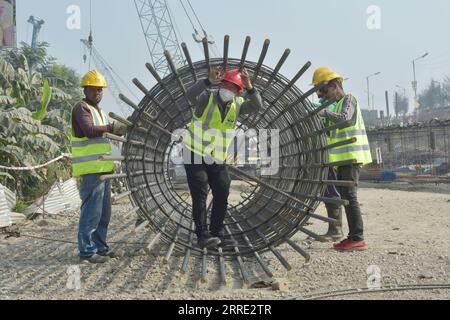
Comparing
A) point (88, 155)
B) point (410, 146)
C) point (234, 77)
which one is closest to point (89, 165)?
point (88, 155)

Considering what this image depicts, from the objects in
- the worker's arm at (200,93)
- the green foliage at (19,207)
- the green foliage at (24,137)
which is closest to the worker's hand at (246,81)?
the worker's arm at (200,93)

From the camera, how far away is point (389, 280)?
3.57 meters

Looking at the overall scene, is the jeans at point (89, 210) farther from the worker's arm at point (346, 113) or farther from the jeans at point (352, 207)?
the jeans at point (352, 207)

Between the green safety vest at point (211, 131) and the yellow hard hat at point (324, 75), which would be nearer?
the green safety vest at point (211, 131)

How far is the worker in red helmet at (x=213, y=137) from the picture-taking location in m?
3.90

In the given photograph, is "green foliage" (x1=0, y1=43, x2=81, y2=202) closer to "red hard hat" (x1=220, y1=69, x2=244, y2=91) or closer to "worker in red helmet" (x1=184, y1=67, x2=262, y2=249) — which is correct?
"worker in red helmet" (x1=184, y1=67, x2=262, y2=249)

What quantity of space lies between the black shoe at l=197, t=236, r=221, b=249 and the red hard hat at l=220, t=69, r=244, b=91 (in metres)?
1.35

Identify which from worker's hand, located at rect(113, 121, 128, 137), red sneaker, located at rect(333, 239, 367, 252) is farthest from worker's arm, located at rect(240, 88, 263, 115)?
red sneaker, located at rect(333, 239, 367, 252)

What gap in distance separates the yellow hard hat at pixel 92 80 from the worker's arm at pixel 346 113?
222cm

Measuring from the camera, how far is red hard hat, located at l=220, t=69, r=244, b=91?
3.87 m

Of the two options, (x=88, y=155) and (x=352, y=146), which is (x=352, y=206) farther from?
(x=88, y=155)

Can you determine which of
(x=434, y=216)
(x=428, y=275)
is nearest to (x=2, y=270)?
(x=428, y=275)

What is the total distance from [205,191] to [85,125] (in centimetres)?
125
